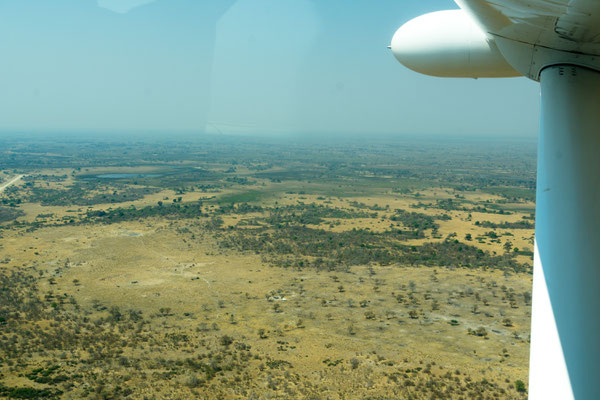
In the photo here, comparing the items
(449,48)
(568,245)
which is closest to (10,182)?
(449,48)

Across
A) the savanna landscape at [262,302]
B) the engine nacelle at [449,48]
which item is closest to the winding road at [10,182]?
the savanna landscape at [262,302]

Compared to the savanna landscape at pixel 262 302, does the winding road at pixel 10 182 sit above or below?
below

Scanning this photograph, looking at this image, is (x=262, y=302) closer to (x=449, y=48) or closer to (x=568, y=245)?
(x=449, y=48)

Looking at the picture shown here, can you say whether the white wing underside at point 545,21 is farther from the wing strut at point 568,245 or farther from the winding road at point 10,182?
the winding road at point 10,182

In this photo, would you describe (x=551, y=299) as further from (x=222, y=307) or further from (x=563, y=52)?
(x=222, y=307)

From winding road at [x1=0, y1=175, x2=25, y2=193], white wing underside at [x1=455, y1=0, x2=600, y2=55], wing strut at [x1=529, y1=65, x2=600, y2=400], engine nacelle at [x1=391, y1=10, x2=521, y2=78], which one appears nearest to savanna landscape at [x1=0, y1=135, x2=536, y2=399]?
engine nacelle at [x1=391, y1=10, x2=521, y2=78]

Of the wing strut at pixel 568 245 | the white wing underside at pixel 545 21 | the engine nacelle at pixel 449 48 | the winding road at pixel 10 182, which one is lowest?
the winding road at pixel 10 182
